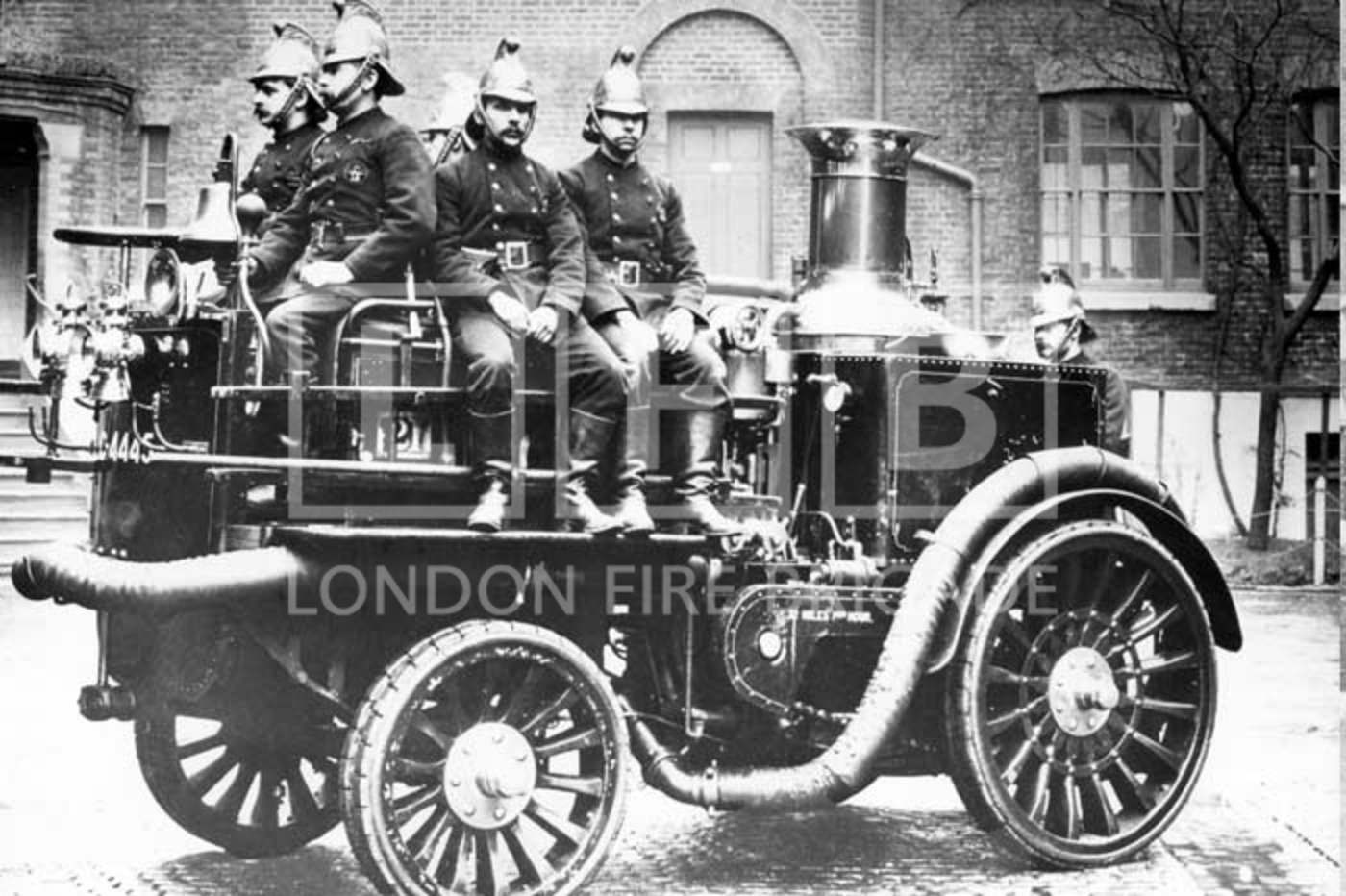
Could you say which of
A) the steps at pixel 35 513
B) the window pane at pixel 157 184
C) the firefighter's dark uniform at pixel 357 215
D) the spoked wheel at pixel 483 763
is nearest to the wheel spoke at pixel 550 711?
the spoked wheel at pixel 483 763

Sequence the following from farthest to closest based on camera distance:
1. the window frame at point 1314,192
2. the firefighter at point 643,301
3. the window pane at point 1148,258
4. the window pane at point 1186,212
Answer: the window pane at point 1148,258, the window pane at point 1186,212, the window frame at point 1314,192, the firefighter at point 643,301

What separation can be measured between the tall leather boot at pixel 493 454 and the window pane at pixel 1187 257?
12750 mm

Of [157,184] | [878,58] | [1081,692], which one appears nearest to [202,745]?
[1081,692]

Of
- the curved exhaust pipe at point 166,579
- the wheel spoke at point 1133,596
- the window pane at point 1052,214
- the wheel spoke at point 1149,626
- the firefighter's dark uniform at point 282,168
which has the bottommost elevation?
the wheel spoke at point 1149,626

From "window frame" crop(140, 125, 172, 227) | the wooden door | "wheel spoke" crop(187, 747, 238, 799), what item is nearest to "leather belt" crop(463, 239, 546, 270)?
"wheel spoke" crop(187, 747, 238, 799)

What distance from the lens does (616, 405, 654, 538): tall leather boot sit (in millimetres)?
4949

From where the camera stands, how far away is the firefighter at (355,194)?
16.0 feet

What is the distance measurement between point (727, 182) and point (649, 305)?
11.0 meters

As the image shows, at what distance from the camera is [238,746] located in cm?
542

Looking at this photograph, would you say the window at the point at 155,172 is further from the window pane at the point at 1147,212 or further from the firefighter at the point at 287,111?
the firefighter at the point at 287,111

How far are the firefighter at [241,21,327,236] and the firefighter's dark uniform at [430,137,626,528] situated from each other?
20.6 inches

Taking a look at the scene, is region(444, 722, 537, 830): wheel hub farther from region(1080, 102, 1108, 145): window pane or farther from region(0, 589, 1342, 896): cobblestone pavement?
region(1080, 102, 1108, 145): window pane

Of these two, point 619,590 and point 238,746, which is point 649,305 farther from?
point 238,746

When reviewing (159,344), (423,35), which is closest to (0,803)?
(159,344)
